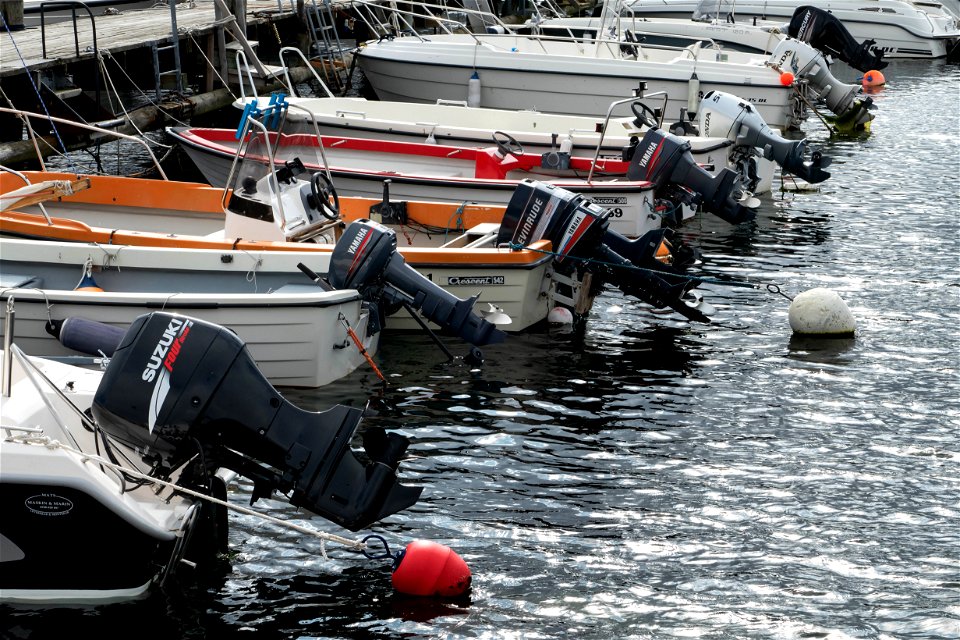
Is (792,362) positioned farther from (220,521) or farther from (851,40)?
(851,40)

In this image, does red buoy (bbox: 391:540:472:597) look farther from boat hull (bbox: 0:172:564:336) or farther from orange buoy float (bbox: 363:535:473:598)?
boat hull (bbox: 0:172:564:336)

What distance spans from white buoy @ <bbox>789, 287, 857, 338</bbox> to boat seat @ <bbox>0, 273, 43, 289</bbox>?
6521 millimetres

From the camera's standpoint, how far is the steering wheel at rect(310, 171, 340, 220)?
36.1ft

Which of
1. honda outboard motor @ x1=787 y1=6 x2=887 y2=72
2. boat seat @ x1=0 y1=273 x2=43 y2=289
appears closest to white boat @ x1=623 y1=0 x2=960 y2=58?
honda outboard motor @ x1=787 y1=6 x2=887 y2=72

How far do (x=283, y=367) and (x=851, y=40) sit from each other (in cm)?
2019

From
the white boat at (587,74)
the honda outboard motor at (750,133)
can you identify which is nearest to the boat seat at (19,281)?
the honda outboard motor at (750,133)

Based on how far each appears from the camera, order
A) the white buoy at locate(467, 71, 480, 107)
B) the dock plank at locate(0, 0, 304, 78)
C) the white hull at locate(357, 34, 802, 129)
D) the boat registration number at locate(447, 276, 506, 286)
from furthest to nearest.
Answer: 1. the white buoy at locate(467, 71, 480, 107)
2. the white hull at locate(357, 34, 802, 129)
3. the dock plank at locate(0, 0, 304, 78)
4. the boat registration number at locate(447, 276, 506, 286)

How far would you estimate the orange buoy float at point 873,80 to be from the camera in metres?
27.2

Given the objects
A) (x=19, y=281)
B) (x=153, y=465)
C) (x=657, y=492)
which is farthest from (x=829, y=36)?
(x=153, y=465)

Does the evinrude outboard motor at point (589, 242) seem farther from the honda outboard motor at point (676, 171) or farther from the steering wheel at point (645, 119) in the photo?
the steering wheel at point (645, 119)

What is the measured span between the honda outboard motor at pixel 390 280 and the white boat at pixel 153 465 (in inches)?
123

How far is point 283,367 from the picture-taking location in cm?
954

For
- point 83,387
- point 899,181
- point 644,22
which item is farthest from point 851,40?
point 83,387

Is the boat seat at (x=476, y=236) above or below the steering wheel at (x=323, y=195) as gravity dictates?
below
